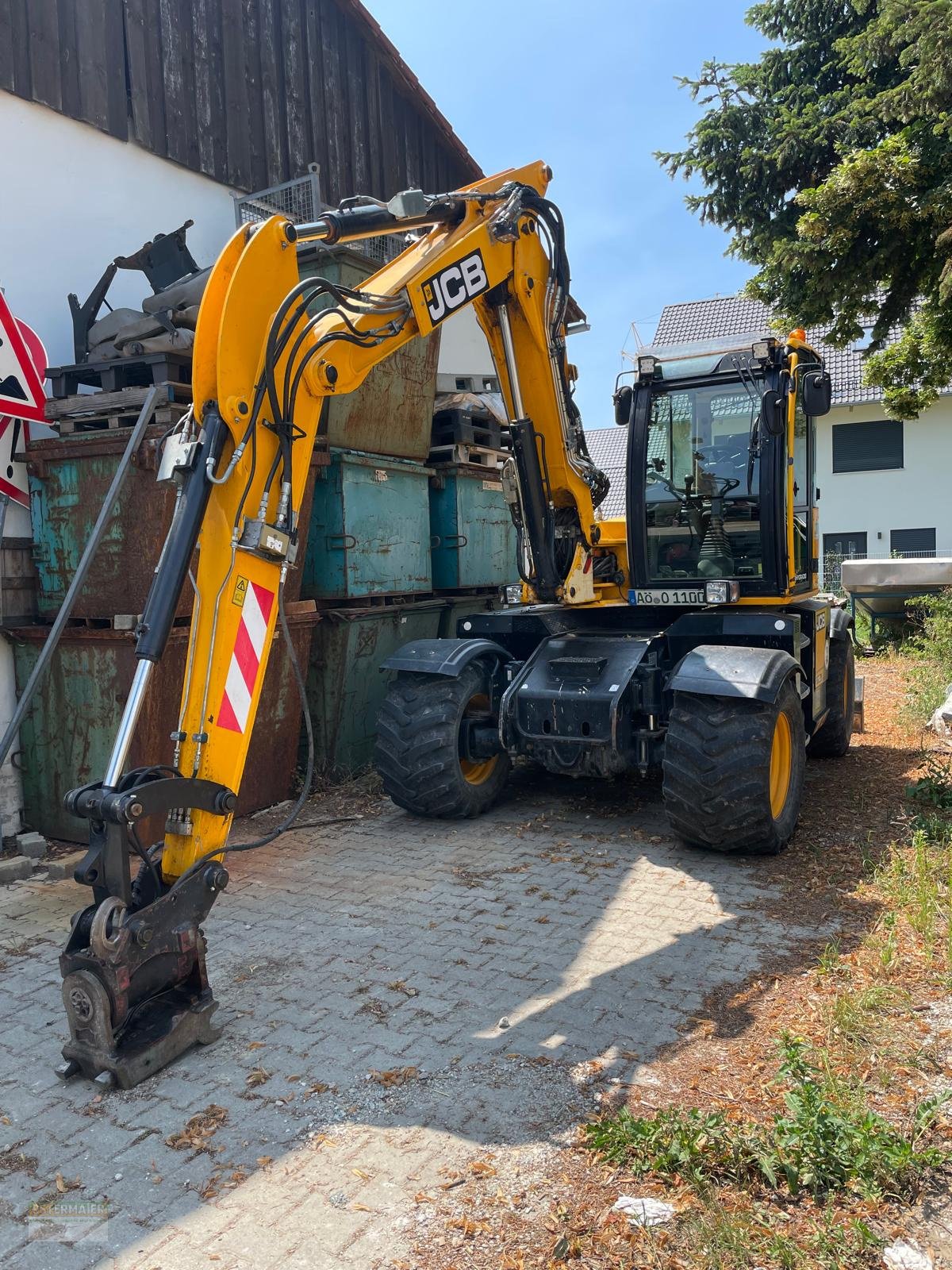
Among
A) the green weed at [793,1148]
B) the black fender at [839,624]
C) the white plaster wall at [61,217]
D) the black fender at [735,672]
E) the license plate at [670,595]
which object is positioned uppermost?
the white plaster wall at [61,217]

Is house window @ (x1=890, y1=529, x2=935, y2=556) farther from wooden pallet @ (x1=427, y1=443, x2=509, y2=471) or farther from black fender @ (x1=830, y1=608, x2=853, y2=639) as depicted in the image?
wooden pallet @ (x1=427, y1=443, x2=509, y2=471)

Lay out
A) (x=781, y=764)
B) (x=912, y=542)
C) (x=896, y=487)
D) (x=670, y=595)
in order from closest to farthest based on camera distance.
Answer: (x=781, y=764) → (x=670, y=595) → (x=912, y=542) → (x=896, y=487)

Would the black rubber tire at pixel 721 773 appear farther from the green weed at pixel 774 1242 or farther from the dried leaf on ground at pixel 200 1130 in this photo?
the dried leaf on ground at pixel 200 1130

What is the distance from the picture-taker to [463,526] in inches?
331

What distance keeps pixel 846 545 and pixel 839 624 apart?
16.5m

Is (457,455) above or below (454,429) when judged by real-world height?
below

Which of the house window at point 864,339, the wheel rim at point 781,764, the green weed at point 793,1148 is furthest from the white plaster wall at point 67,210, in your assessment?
the house window at point 864,339

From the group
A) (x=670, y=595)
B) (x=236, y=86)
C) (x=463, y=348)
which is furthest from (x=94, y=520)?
(x=463, y=348)

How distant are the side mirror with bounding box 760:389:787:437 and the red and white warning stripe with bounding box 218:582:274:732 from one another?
339 centimetres

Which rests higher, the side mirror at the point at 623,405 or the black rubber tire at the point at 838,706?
the side mirror at the point at 623,405

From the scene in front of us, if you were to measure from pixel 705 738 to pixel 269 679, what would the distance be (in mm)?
2843

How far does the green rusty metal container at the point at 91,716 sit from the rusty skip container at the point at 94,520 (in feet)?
0.72

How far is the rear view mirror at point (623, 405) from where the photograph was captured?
20.9 ft

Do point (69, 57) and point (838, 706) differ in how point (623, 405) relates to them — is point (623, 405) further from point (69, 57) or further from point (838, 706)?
point (69, 57)
